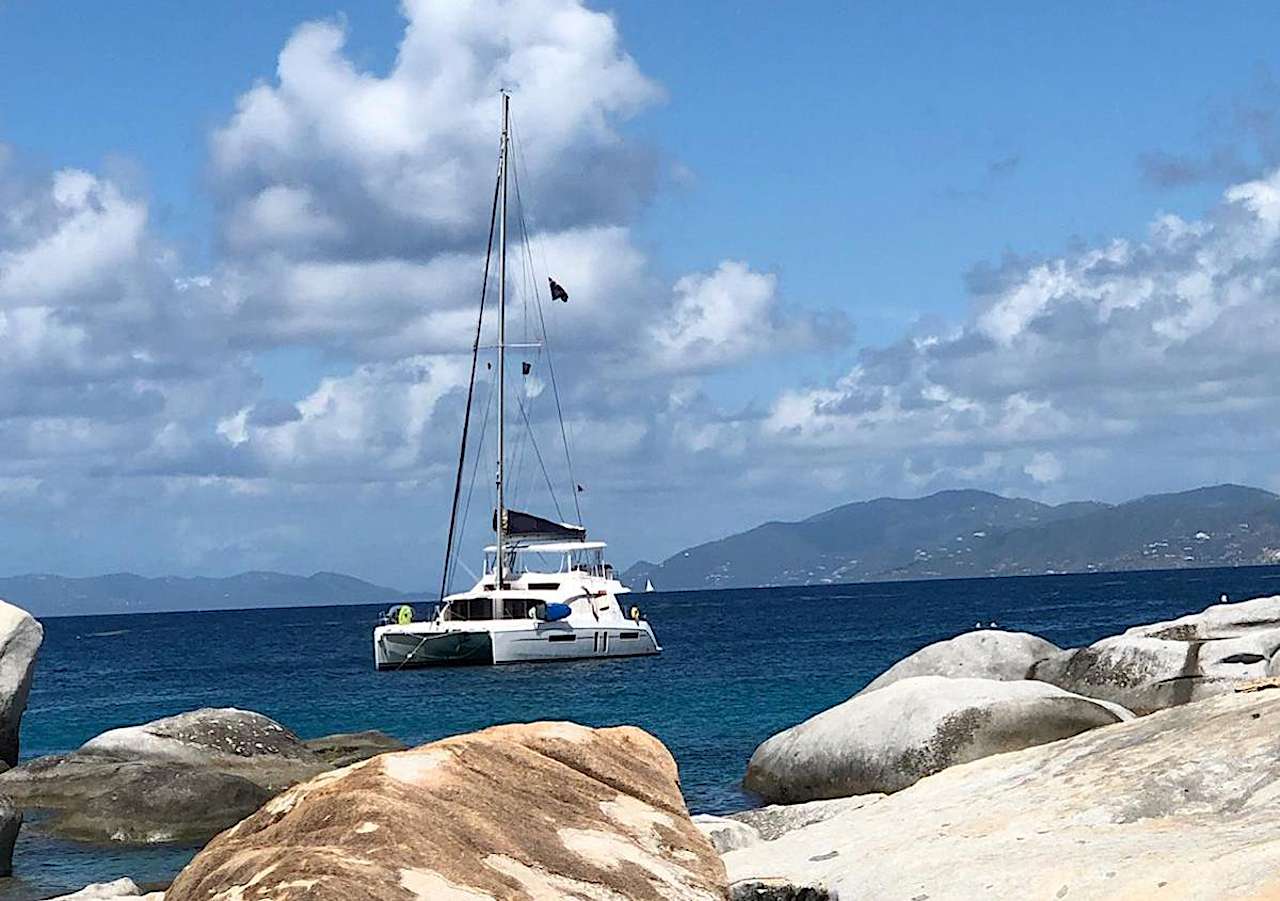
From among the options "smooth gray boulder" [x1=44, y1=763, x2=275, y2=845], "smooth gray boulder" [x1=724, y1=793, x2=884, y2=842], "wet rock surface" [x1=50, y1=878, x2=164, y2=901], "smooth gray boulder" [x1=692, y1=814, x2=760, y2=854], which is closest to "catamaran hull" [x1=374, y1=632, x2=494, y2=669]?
"smooth gray boulder" [x1=44, y1=763, x2=275, y2=845]

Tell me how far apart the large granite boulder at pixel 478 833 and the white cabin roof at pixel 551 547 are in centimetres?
5879

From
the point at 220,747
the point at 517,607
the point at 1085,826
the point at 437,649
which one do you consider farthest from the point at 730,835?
the point at 517,607

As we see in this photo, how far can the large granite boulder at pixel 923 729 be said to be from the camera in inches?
717

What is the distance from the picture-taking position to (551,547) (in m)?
67.8

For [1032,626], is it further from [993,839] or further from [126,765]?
[993,839]

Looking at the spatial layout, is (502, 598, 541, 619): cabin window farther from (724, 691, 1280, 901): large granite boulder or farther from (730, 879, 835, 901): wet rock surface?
(730, 879, 835, 901): wet rock surface

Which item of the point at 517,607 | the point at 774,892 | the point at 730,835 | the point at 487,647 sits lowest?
the point at 730,835

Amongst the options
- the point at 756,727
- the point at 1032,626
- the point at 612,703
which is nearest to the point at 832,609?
the point at 1032,626

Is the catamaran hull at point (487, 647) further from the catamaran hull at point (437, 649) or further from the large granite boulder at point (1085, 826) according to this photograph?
the large granite boulder at point (1085, 826)

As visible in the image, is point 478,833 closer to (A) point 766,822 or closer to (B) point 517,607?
(A) point 766,822

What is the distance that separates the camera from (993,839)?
1072 cm

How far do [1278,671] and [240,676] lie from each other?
64096 millimetres

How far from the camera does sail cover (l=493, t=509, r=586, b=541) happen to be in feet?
220

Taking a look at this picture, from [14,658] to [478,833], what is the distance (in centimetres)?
2559
